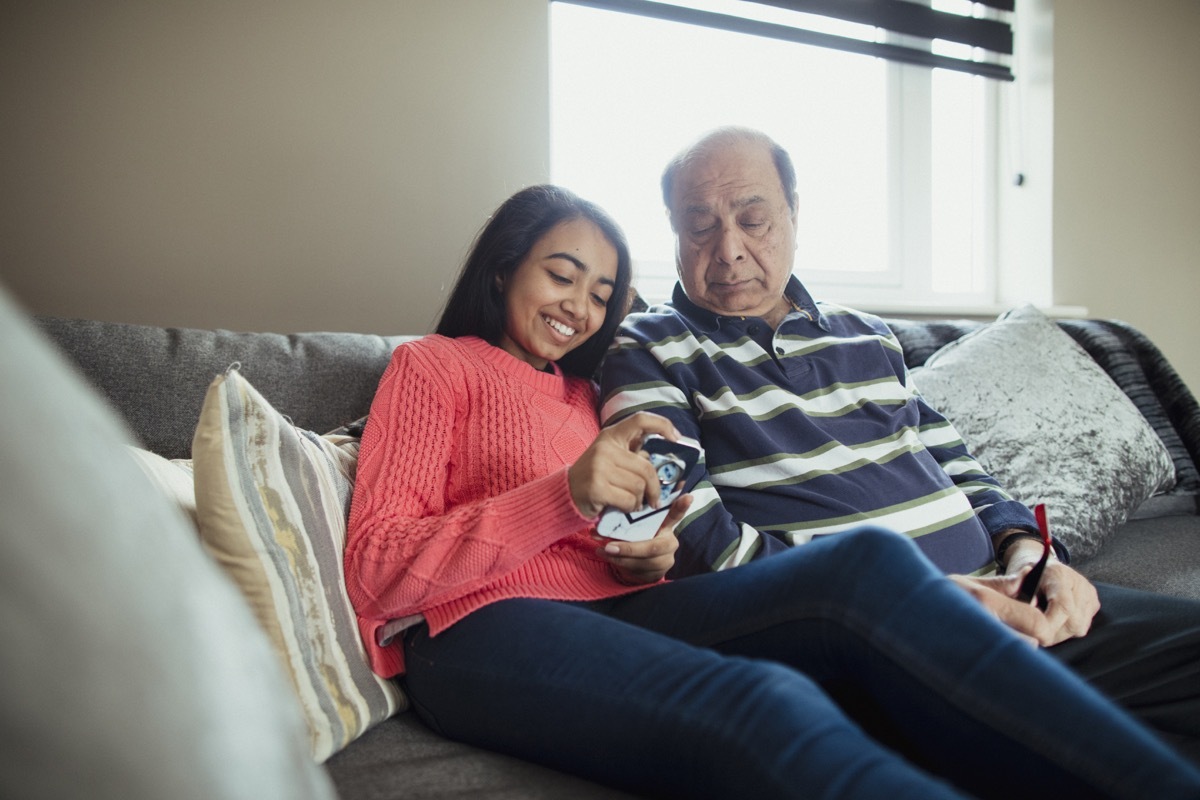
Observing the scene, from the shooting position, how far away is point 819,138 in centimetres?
275

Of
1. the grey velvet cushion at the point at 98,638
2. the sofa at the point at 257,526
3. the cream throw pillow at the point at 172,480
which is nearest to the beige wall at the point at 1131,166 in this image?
the sofa at the point at 257,526

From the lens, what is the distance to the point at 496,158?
1982 millimetres

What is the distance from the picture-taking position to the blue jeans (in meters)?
0.66

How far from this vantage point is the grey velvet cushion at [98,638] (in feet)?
1.27

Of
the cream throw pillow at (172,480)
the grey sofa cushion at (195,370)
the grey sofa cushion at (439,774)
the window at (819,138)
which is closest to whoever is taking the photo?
the grey sofa cushion at (439,774)

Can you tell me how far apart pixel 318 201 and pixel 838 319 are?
1.13 m

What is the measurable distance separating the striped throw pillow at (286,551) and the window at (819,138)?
58.2 inches

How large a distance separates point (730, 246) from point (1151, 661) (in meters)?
0.84

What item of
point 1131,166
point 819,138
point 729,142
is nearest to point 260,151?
point 729,142

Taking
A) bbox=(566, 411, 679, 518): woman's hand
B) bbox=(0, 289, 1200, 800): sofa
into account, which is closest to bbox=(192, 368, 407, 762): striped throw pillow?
bbox=(0, 289, 1200, 800): sofa

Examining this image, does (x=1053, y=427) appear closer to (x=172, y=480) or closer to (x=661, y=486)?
(x=661, y=486)

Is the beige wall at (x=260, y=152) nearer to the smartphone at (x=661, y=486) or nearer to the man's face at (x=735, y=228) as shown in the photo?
the man's face at (x=735, y=228)

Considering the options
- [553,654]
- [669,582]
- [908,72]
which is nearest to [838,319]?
[669,582]

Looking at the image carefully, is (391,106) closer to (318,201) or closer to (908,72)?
(318,201)
